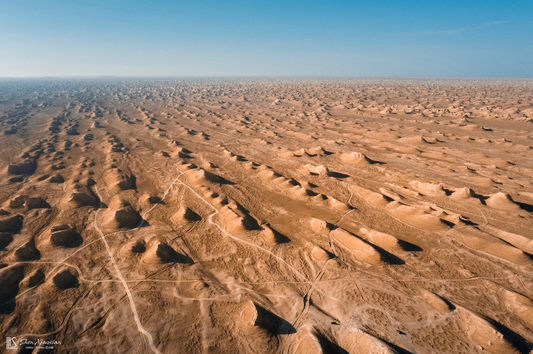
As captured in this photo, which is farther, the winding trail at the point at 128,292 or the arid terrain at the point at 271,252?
the arid terrain at the point at 271,252

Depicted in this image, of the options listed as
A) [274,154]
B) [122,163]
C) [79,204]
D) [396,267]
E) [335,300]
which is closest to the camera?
[335,300]

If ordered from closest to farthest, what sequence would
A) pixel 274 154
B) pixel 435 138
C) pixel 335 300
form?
pixel 335 300
pixel 274 154
pixel 435 138

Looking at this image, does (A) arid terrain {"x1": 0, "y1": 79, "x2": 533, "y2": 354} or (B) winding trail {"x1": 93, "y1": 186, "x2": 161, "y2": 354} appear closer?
(B) winding trail {"x1": 93, "y1": 186, "x2": 161, "y2": 354}

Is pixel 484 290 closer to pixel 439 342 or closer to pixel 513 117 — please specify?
pixel 439 342

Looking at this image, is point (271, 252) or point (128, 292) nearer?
point (128, 292)

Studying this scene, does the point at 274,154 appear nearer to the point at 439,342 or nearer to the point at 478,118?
the point at 439,342

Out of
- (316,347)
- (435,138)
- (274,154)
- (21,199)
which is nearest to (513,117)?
(435,138)

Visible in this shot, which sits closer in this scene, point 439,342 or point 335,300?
point 439,342
